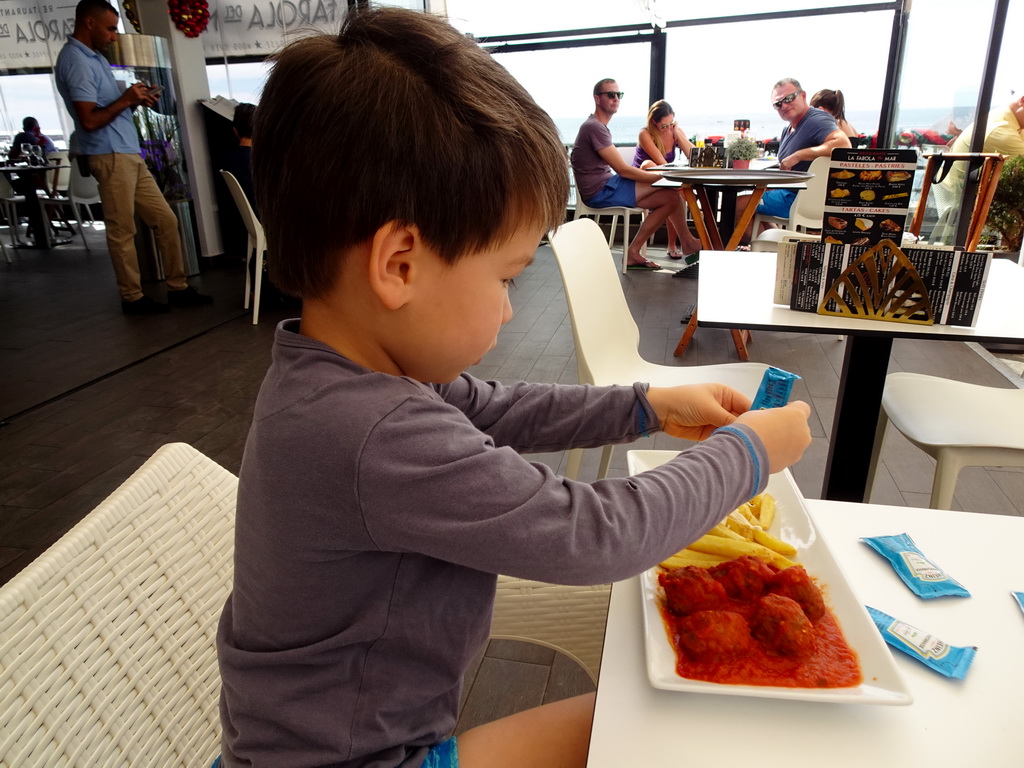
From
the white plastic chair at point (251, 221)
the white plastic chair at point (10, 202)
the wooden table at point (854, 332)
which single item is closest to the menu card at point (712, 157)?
the white plastic chair at point (251, 221)

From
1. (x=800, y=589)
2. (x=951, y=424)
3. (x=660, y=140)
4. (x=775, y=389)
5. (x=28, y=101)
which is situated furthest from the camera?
(x=28, y=101)

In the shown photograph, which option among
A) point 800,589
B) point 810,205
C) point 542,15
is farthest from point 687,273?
point 800,589

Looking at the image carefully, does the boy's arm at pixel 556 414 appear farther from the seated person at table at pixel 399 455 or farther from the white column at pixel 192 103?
the white column at pixel 192 103

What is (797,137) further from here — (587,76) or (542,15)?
(542,15)

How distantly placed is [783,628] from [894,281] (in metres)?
1.12

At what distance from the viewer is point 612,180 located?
6.32 m

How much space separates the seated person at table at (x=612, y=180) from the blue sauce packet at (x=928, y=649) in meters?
5.70

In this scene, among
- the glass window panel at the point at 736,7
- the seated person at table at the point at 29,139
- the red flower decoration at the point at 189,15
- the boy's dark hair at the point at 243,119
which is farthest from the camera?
the seated person at table at the point at 29,139

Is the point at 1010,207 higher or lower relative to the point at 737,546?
higher

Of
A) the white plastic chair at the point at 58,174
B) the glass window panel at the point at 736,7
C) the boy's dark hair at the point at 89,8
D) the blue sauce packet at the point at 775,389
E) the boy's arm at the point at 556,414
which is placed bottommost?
the boy's arm at the point at 556,414

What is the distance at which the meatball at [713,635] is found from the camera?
23.2 inches

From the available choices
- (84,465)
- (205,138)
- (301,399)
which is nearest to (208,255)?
(205,138)

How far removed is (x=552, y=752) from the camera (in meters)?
0.74

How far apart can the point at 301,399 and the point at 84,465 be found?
2569 millimetres
